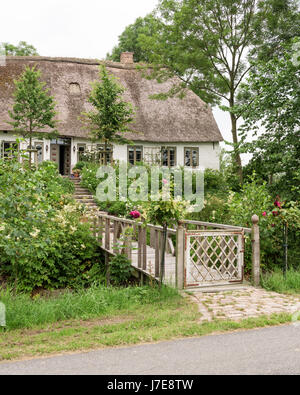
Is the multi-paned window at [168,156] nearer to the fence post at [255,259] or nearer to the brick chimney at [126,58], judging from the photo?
the brick chimney at [126,58]

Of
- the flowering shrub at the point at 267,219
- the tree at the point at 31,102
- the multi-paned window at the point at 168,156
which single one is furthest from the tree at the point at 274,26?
the flowering shrub at the point at 267,219

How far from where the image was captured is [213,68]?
76.4ft

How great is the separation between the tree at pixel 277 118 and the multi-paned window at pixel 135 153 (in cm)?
1385

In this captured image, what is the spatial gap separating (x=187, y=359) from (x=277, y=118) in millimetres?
9660

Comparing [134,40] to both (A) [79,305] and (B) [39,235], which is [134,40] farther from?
(A) [79,305]

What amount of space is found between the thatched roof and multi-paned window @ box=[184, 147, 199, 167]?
31.2 inches

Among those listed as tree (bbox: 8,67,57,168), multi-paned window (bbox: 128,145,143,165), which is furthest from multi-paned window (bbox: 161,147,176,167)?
tree (bbox: 8,67,57,168)

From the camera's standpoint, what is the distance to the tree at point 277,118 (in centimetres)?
1222

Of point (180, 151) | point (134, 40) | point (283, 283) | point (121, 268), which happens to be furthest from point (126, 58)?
point (283, 283)

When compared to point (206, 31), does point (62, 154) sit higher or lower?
lower

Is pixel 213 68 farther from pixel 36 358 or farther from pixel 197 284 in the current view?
pixel 36 358

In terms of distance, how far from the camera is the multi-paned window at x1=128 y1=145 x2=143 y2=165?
88.2 feet

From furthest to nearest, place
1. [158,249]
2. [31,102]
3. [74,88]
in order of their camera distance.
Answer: [74,88] < [31,102] < [158,249]

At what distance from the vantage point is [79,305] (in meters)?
6.98
